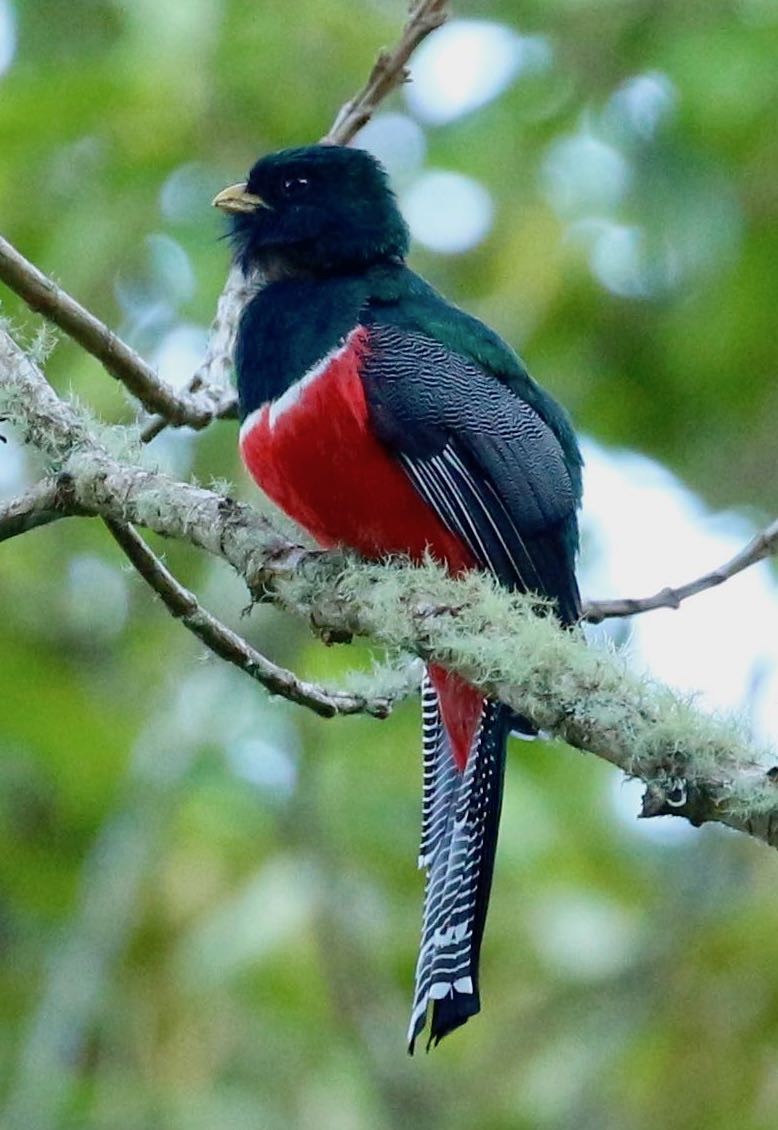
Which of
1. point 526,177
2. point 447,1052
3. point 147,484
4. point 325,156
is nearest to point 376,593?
point 147,484

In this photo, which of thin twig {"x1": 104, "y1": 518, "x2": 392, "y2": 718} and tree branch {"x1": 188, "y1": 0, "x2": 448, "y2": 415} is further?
tree branch {"x1": 188, "y1": 0, "x2": 448, "y2": 415}

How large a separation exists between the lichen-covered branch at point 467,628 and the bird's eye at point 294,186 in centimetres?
117

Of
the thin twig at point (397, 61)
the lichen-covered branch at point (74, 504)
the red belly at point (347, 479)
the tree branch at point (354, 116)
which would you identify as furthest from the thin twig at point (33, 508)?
the thin twig at point (397, 61)

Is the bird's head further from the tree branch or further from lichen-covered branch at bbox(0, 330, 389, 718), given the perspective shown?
lichen-covered branch at bbox(0, 330, 389, 718)

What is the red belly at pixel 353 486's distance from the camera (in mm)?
4059

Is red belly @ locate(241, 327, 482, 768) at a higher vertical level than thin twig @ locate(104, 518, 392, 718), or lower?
higher

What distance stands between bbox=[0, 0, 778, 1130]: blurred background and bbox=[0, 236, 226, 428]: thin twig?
54.2 inches

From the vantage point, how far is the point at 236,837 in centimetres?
586

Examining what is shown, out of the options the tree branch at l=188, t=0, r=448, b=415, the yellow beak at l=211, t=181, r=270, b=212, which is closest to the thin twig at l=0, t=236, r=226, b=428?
the tree branch at l=188, t=0, r=448, b=415

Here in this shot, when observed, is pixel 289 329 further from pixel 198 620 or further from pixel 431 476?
pixel 198 620

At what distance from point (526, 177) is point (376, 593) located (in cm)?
327

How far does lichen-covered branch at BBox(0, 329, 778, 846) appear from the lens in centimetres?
266

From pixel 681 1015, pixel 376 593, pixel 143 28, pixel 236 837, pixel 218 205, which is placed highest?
pixel 143 28

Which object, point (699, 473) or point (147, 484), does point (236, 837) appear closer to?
point (699, 473)
